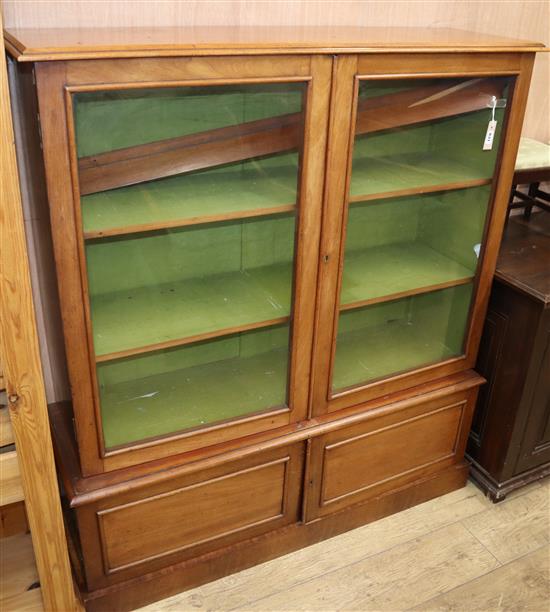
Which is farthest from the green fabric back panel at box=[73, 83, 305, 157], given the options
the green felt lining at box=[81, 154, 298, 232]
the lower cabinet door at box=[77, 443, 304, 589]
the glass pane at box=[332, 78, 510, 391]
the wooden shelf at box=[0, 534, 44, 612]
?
the wooden shelf at box=[0, 534, 44, 612]

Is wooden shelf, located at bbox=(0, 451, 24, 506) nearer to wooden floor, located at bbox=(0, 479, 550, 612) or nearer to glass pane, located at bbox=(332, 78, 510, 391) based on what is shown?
wooden floor, located at bbox=(0, 479, 550, 612)

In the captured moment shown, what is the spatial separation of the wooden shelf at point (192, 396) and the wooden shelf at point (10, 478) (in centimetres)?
23

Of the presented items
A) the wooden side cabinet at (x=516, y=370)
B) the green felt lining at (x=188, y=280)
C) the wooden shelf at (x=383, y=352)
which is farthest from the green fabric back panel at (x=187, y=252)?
the wooden side cabinet at (x=516, y=370)

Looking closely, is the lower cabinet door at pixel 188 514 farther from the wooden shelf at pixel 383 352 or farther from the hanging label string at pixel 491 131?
the hanging label string at pixel 491 131

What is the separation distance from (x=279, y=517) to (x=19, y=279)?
1123 millimetres

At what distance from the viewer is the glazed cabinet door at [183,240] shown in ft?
4.39

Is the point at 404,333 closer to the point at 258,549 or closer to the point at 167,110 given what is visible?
the point at 258,549

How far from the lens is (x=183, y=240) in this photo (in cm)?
162

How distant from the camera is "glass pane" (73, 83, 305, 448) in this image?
142cm

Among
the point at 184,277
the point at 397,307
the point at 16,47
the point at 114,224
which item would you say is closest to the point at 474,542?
the point at 397,307

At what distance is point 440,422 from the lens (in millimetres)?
2145

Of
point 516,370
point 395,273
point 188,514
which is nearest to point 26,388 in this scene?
point 188,514

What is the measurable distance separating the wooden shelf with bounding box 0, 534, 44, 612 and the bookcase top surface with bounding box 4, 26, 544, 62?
1.36 meters

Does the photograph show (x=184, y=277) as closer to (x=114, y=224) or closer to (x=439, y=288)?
(x=114, y=224)
